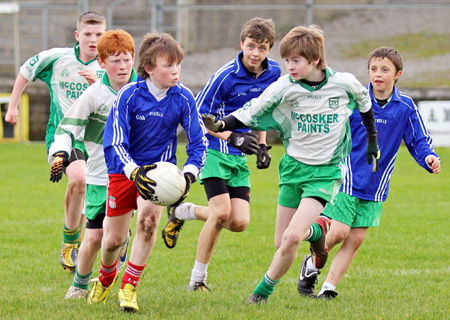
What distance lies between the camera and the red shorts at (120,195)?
5215 mm

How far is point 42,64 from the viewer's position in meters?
7.30

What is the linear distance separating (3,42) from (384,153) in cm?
2079

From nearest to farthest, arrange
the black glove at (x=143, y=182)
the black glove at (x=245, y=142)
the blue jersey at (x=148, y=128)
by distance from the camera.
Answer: the black glove at (x=143, y=182) < the blue jersey at (x=148, y=128) < the black glove at (x=245, y=142)

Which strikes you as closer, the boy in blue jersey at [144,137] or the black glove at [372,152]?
the boy in blue jersey at [144,137]

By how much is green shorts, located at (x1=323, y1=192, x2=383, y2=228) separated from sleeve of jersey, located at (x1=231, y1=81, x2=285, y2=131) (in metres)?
0.84

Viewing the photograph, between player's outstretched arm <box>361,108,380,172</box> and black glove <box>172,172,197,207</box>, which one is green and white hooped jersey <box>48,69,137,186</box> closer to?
black glove <box>172,172,197,207</box>

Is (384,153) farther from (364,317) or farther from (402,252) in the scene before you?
(402,252)

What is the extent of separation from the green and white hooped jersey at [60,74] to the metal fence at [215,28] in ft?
40.4

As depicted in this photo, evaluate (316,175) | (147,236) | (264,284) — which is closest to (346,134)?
(316,175)

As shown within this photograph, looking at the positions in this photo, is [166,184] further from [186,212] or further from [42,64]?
[42,64]

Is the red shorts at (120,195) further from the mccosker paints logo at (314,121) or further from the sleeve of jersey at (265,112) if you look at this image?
the mccosker paints logo at (314,121)

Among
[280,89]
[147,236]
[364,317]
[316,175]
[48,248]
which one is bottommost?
[48,248]

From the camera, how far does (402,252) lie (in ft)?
25.9

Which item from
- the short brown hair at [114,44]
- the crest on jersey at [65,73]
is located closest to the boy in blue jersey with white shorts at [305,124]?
the short brown hair at [114,44]
